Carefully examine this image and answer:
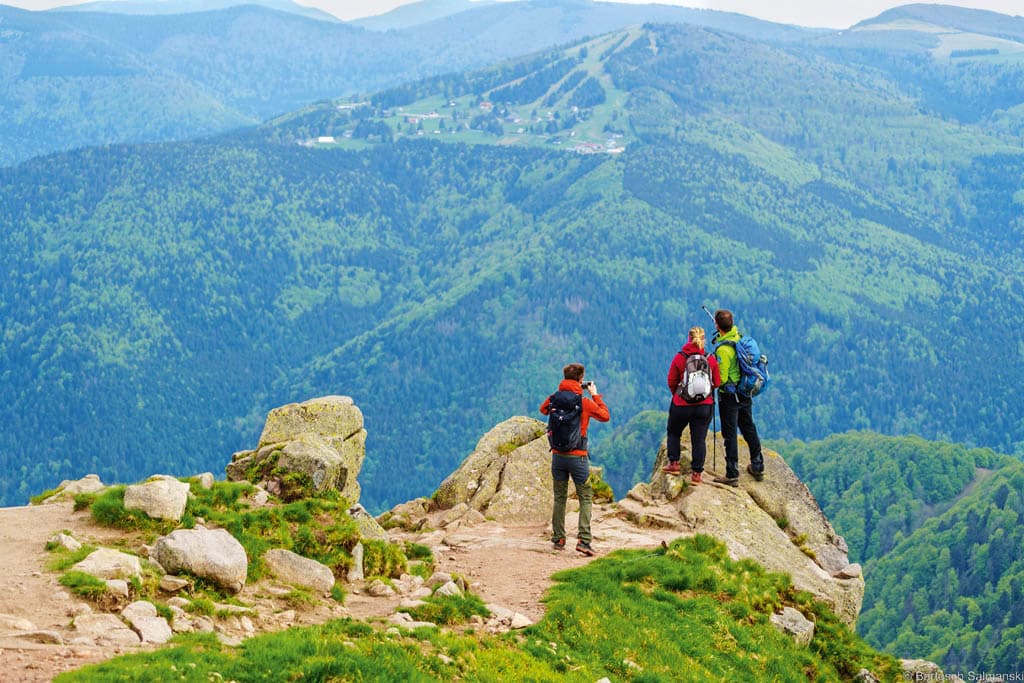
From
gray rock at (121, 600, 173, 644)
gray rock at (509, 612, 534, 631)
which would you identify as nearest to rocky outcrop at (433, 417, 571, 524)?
gray rock at (509, 612, 534, 631)

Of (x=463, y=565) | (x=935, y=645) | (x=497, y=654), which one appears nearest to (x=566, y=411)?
(x=463, y=565)

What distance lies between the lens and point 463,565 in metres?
27.3

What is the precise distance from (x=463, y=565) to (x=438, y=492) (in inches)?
362

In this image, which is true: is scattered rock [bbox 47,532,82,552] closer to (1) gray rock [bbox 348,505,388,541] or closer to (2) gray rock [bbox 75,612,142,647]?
(2) gray rock [bbox 75,612,142,647]

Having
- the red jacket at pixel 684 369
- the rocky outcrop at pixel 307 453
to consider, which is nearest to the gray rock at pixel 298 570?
the rocky outcrop at pixel 307 453

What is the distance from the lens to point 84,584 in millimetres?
19344

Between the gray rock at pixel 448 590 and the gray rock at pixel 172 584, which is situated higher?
the gray rock at pixel 172 584

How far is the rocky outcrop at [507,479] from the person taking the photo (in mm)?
33656

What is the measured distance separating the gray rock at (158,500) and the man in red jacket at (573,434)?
28.7ft

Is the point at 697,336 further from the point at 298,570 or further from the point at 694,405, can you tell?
the point at 298,570

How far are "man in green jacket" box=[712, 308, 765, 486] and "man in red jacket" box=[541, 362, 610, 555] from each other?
492cm

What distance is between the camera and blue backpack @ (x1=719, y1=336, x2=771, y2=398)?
30.3 m

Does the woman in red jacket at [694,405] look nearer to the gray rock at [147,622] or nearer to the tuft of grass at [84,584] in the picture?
the gray rock at [147,622]

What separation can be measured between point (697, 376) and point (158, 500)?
564 inches
